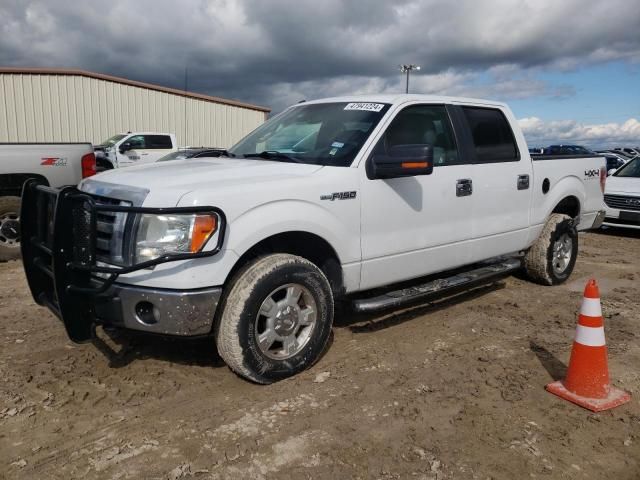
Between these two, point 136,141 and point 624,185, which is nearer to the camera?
point 624,185

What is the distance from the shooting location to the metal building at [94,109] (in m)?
22.9

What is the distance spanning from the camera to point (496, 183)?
4934mm

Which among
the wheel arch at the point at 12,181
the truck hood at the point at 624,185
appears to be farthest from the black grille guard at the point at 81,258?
the truck hood at the point at 624,185

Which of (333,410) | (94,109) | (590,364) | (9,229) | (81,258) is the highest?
(94,109)

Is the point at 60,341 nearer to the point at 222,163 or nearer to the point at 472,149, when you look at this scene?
the point at 222,163

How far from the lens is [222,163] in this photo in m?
4.05

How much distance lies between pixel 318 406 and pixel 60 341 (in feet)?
7.27

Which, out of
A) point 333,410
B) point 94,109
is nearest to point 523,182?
point 333,410

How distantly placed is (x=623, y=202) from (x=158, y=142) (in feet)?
51.0

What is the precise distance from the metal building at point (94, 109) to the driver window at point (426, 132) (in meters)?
17.3

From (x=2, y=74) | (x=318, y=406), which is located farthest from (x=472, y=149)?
(x=2, y=74)

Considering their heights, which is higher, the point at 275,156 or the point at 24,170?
the point at 275,156

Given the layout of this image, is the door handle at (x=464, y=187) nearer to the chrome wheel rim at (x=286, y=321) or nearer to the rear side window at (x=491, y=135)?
the rear side window at (x=491, y=135)

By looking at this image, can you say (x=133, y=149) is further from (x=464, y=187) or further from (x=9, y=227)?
(x=464, y=187)
